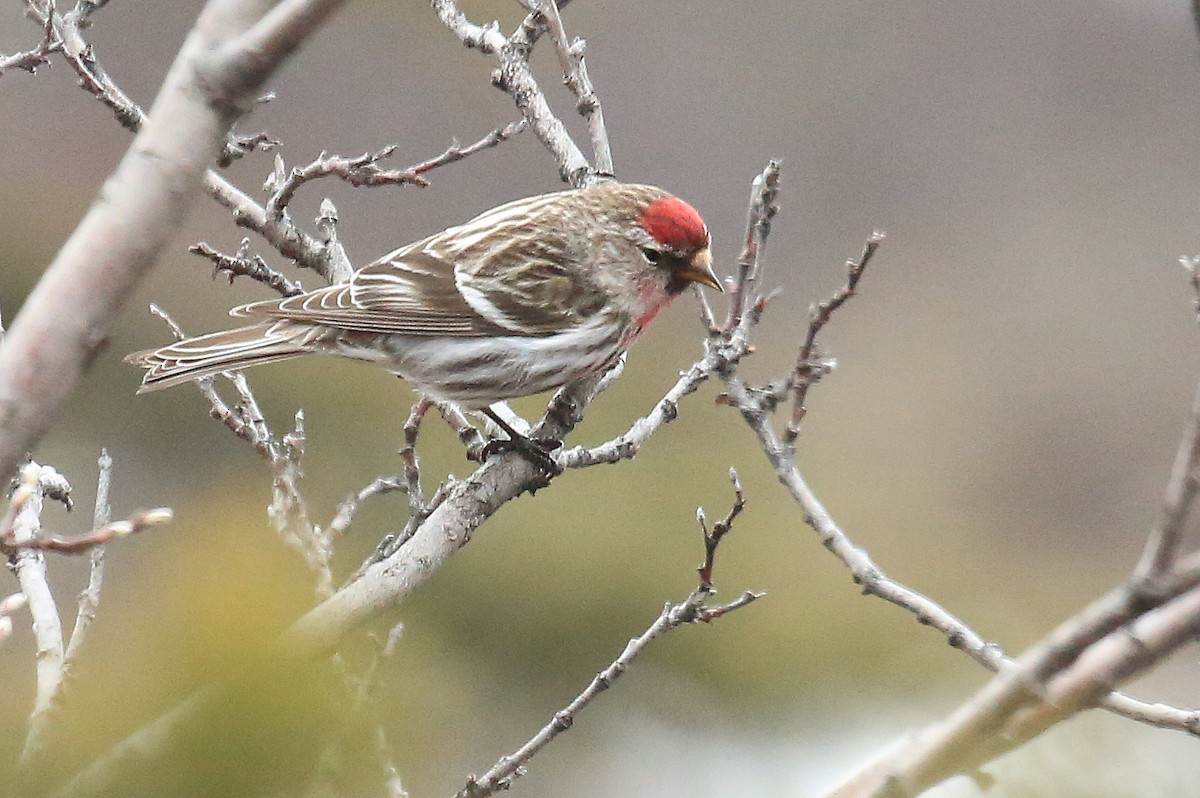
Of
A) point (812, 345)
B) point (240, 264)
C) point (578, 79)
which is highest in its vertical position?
point (578, 79)

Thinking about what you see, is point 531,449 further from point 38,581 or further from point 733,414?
point 733,414

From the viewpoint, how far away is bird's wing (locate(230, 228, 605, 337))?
3883mm

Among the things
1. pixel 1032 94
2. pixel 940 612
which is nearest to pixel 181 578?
pixel 940 612

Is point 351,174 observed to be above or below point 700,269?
below

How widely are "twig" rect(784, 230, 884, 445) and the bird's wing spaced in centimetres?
139

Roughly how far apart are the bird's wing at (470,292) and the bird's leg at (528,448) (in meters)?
0.46

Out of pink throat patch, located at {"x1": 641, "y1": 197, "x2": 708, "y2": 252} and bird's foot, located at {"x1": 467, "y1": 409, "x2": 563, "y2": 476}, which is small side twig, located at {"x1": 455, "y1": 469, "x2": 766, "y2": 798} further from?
pink throat patch, located at {"x1": 641, "y1": 197, "x2": 708, "y2": 252}

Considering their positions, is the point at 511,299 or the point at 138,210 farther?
the point at 511,299

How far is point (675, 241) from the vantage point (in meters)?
4.01

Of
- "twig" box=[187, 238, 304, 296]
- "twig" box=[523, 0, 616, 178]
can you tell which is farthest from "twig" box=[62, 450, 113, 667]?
"twig" box=[523, 0, 616, 178]

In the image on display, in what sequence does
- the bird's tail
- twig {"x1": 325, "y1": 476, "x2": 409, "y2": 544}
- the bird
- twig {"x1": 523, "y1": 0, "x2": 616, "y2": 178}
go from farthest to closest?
the bird
twig {"x1": 523, "y1": 0, "x2": 616, "y2": 178}
the bird's tail
twig {"x1": 325, "y1": 476, "x2": 409, "y2": 544}

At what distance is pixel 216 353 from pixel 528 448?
84 centimetres

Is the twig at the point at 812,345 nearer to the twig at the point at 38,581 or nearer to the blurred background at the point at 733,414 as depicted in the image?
the blurred background at the point at 733,414

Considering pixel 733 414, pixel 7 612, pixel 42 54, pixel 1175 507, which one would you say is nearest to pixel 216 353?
pixel 42 54
